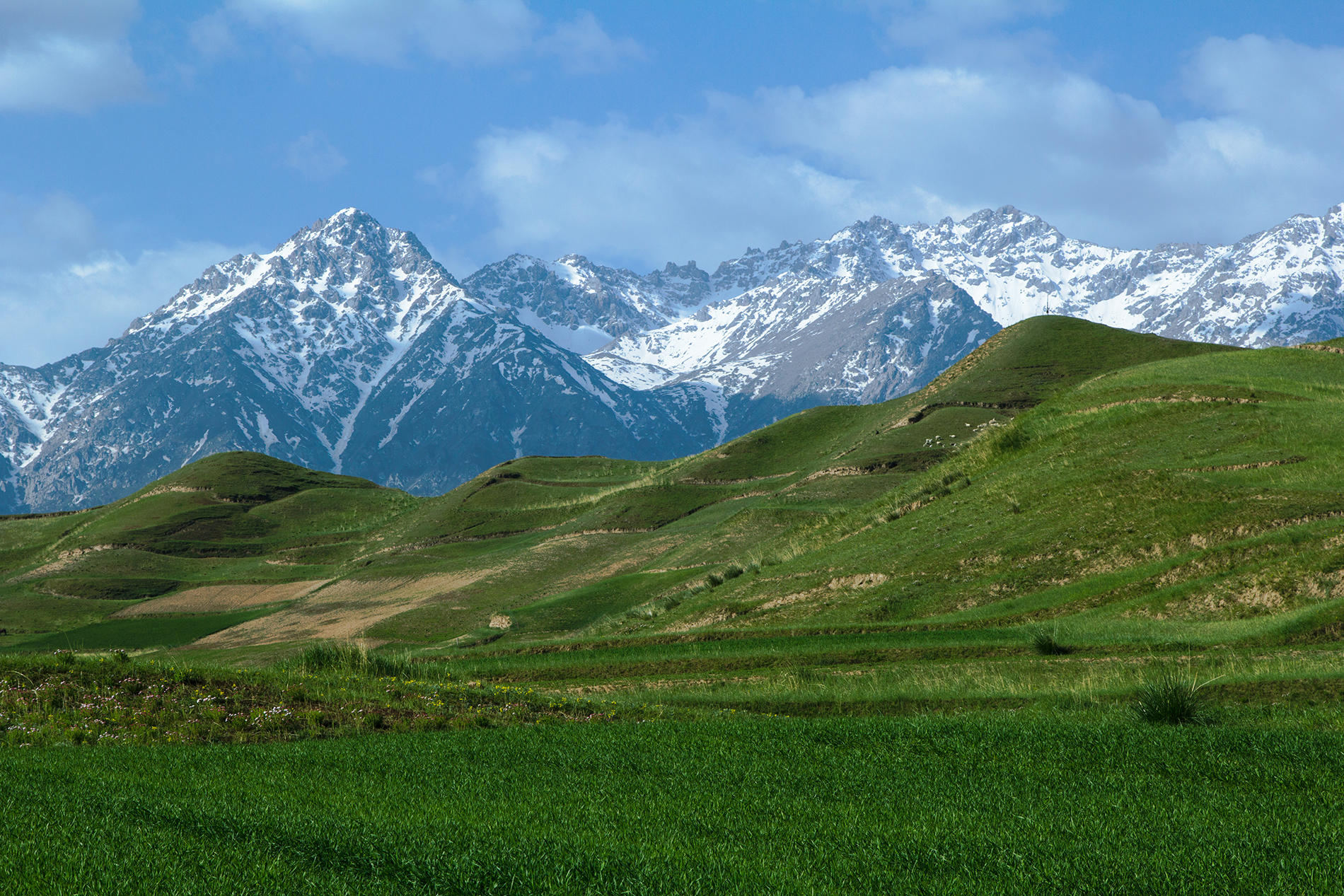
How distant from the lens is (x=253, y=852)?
8.42 metres

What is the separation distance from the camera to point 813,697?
2095cm

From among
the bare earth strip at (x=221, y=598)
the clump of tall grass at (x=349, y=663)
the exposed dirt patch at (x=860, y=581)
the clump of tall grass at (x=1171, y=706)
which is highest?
the bare earth strip at (x=221, y=598)

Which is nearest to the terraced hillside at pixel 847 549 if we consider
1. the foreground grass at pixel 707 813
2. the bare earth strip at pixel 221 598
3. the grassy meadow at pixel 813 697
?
the grassy meadow at pixel 813 697

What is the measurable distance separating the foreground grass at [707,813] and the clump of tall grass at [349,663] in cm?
942

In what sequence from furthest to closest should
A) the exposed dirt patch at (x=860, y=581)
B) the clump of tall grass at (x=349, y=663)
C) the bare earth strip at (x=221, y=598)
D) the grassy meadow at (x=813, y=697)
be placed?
A: the bare earth strip at (x=221, y=598) < the exposed dirt patch at (x=860, y=581) < the clump of tall grass at (x=349, y=663) < the grassy meadow at (x=813, y=697)

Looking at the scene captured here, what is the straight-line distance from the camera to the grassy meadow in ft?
27.5

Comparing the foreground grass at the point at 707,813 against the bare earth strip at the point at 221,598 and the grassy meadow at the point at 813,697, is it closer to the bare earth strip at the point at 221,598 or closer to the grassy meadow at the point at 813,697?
the grassy meadow at the point at 813,697

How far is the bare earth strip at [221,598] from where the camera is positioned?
70000mm

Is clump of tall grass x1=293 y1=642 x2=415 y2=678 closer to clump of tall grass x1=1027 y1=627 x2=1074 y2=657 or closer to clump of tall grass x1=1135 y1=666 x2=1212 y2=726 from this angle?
clump of tall grass x1=1027 y1=627 x2=1074 y2=657

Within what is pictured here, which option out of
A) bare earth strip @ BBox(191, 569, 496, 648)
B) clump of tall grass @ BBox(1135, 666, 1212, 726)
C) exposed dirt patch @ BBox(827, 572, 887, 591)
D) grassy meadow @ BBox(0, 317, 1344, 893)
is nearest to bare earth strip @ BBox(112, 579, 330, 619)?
grassy meadow @ BBox(0, 317, 1344, 893)

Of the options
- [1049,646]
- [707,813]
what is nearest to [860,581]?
[1049,646]

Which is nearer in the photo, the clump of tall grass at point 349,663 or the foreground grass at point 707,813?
the foreground grass at point 707,813

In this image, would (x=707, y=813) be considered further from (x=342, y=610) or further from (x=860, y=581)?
(x=342, y=610)

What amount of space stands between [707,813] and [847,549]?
3227cm
